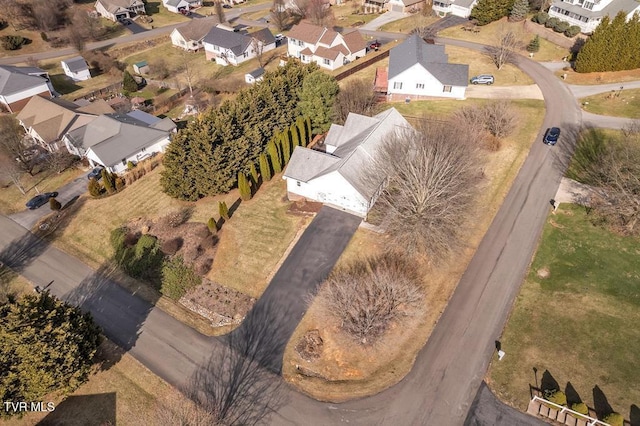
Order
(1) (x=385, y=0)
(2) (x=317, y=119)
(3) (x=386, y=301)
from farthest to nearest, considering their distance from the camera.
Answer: (1) (x=385, y=0), (2) (x=317, y=119), (3) (x=386, y=301)

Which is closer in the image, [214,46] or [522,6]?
[522,6]

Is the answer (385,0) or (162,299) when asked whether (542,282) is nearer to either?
(162,299)

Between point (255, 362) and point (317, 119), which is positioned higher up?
point (317, 119)

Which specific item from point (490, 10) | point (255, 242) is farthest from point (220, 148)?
point (490, 10)

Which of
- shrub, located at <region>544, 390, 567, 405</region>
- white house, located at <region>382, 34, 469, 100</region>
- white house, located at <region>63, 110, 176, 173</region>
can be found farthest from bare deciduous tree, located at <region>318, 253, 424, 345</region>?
white house, located at <region>382, 34, 469, 100</region>

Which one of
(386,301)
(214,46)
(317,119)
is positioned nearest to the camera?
(386,301)

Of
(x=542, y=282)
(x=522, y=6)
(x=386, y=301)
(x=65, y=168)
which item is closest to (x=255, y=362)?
(x=386, y=301)

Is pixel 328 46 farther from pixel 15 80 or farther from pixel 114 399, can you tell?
pixel 114 399
